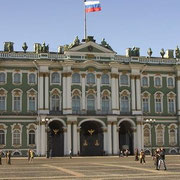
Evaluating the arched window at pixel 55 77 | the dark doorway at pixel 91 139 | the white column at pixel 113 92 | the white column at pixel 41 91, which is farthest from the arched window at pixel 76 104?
the white column at pixel 113 92

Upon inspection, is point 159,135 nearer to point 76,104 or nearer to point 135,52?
point 135,52

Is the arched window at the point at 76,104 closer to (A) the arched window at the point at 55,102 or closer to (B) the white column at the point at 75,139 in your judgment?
(A) the arched window at the point at 55,102

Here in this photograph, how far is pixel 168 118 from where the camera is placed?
7788cm

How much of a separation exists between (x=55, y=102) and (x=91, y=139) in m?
9.07

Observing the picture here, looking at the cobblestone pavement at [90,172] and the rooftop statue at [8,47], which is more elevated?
the rooftop statue at [8,47]

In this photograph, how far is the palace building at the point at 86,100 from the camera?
71688 mm

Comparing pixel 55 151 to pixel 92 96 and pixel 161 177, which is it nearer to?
pixel 92 96

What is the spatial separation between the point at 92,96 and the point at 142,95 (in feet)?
29.0

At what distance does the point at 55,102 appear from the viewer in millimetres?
73062

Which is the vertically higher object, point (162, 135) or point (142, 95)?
point (142, 95)

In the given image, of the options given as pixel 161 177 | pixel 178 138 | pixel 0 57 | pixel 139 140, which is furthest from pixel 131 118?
pixel 161 177

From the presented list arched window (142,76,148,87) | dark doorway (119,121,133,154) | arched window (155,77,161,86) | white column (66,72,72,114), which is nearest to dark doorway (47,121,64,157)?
white column (66,72,72,114)

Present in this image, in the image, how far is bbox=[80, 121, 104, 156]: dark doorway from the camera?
2955 inches

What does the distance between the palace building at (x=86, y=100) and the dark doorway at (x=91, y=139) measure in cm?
16
